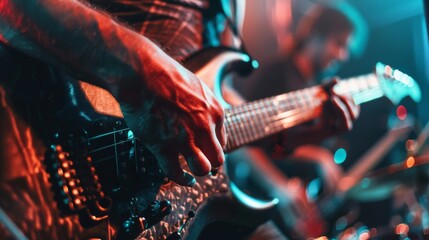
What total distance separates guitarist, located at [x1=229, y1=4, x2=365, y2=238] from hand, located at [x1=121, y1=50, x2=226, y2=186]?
2.36 metres

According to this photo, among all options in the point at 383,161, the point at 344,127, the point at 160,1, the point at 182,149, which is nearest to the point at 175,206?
the point at 182,149

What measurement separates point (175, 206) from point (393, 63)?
345 centimetres

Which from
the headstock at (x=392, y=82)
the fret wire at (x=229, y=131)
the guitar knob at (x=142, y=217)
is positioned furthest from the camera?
the headstock at (x=392, y=82)

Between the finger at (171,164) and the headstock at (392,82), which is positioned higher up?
the finger at (171,164)

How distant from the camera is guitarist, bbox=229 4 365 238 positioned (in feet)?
10.7

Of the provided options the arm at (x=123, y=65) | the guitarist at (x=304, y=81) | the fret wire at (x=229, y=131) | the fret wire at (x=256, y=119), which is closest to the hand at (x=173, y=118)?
the arm at (x=123, y=65)

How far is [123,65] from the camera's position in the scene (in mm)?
756

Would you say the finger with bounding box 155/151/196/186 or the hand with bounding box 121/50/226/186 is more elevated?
the hand with bounding box 121/50/226/186

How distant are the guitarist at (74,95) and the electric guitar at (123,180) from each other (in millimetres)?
20

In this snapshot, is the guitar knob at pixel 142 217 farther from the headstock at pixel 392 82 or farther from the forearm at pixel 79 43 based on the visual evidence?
the headstock at pixel 392 82

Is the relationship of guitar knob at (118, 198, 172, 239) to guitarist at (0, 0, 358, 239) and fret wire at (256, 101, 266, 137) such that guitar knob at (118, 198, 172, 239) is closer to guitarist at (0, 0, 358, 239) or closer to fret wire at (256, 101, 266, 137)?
guitarist at (0, 0, 358, 239)

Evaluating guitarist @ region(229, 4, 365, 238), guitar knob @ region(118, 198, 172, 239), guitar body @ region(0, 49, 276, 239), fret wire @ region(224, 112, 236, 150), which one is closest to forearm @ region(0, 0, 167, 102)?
guitar body @ region(0, 49, 276, 239)

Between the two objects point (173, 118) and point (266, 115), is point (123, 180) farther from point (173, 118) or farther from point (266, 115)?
point (266, 115)

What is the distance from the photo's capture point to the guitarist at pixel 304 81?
3254 mm
